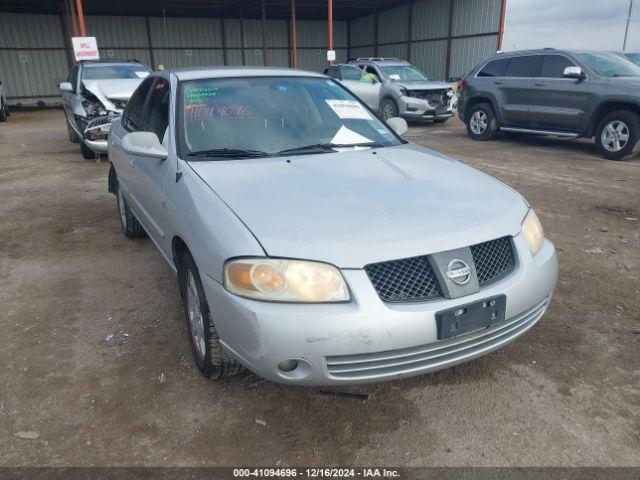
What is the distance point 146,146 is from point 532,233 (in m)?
2.26

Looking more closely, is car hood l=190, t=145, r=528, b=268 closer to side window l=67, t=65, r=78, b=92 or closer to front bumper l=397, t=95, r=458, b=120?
side window l=67, t=65, r=78, b=92

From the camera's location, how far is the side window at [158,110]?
3271 millimetres

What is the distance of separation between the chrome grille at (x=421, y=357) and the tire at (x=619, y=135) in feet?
23.9

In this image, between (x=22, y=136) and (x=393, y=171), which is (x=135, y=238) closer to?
(x=393, y=171)

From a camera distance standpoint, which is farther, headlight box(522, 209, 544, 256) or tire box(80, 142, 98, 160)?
tire box(80, 142, 98, 160)

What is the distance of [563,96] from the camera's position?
872 cm

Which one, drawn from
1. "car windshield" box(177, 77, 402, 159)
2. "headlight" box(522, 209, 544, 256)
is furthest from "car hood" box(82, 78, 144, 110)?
"headlight" box(522, 209, 544, 256)

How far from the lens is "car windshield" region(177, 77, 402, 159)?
301 centimetres

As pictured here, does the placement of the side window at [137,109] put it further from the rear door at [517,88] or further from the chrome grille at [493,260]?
the rear door at [517,88]

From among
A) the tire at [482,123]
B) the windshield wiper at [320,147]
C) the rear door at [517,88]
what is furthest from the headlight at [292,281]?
the tire at [482,123]

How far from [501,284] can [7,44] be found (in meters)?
27.9

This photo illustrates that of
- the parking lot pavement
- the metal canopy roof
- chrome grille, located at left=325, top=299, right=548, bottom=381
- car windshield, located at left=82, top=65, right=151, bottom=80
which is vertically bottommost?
the parking lot pavement

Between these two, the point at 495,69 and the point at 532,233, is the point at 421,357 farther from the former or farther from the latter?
the point at 495,69

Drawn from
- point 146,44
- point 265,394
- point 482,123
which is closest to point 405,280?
point 265,394
